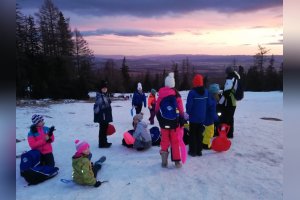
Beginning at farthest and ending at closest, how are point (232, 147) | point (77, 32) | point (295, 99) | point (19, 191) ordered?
point (77, 32) < point (232, 147) < point (19, 191) < point (295, 99)

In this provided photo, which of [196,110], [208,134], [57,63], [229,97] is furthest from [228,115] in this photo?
[57,63]

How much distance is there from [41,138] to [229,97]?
501 centimetres

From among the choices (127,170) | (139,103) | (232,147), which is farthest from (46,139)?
(139,103)

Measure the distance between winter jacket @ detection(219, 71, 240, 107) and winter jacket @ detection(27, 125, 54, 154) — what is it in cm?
476

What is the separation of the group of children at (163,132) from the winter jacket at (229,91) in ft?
0.75

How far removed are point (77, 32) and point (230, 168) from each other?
37506 millimetres

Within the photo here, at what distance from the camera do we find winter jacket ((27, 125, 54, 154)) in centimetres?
653

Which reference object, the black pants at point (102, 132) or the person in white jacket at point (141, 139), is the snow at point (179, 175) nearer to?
the person in white jacket at point (141, 139)

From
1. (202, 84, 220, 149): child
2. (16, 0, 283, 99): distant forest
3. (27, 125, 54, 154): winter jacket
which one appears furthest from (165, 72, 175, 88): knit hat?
(16, 0, 283, 99): distant forest

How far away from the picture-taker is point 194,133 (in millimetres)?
7512

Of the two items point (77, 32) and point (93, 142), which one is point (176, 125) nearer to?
point (93, 142)

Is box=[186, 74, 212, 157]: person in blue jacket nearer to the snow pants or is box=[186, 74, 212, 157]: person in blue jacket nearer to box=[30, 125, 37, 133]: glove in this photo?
the snow pants

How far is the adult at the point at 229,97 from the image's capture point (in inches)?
344

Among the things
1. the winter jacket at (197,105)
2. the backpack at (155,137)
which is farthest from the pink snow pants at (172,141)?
the backpack at (155,137)
